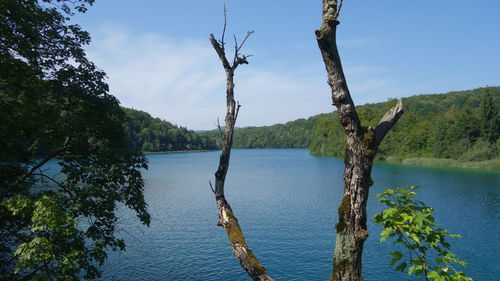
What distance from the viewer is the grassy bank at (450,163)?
57.2 m

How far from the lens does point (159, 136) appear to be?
149 m

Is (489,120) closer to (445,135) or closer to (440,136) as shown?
(445,135)

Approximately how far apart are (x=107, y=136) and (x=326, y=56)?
9954mm

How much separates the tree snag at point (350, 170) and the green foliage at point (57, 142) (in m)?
5.84

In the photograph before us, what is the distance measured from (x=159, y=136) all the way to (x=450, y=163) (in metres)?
115

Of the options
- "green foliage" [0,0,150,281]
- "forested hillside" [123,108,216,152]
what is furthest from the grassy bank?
"forested hillside" [123,108,216,152]

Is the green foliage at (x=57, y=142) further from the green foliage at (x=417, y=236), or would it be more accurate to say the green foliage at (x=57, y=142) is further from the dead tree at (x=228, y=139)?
the green foliage at (x=417, y=236)

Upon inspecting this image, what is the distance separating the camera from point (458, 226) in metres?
22.2

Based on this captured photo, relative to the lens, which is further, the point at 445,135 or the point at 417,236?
the point at 445,135

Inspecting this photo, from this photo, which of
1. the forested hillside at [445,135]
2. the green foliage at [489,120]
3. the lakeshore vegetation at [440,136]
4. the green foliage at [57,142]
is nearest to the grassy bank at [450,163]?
the lakeshore vegetation at [440,136]

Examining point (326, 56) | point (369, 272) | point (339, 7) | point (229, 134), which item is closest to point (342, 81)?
point (326, 56)

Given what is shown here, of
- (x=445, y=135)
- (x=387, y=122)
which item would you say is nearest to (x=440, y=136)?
(x=445, y=135)

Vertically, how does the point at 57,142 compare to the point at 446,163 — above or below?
above

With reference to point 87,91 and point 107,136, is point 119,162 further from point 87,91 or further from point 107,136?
point 87,91
